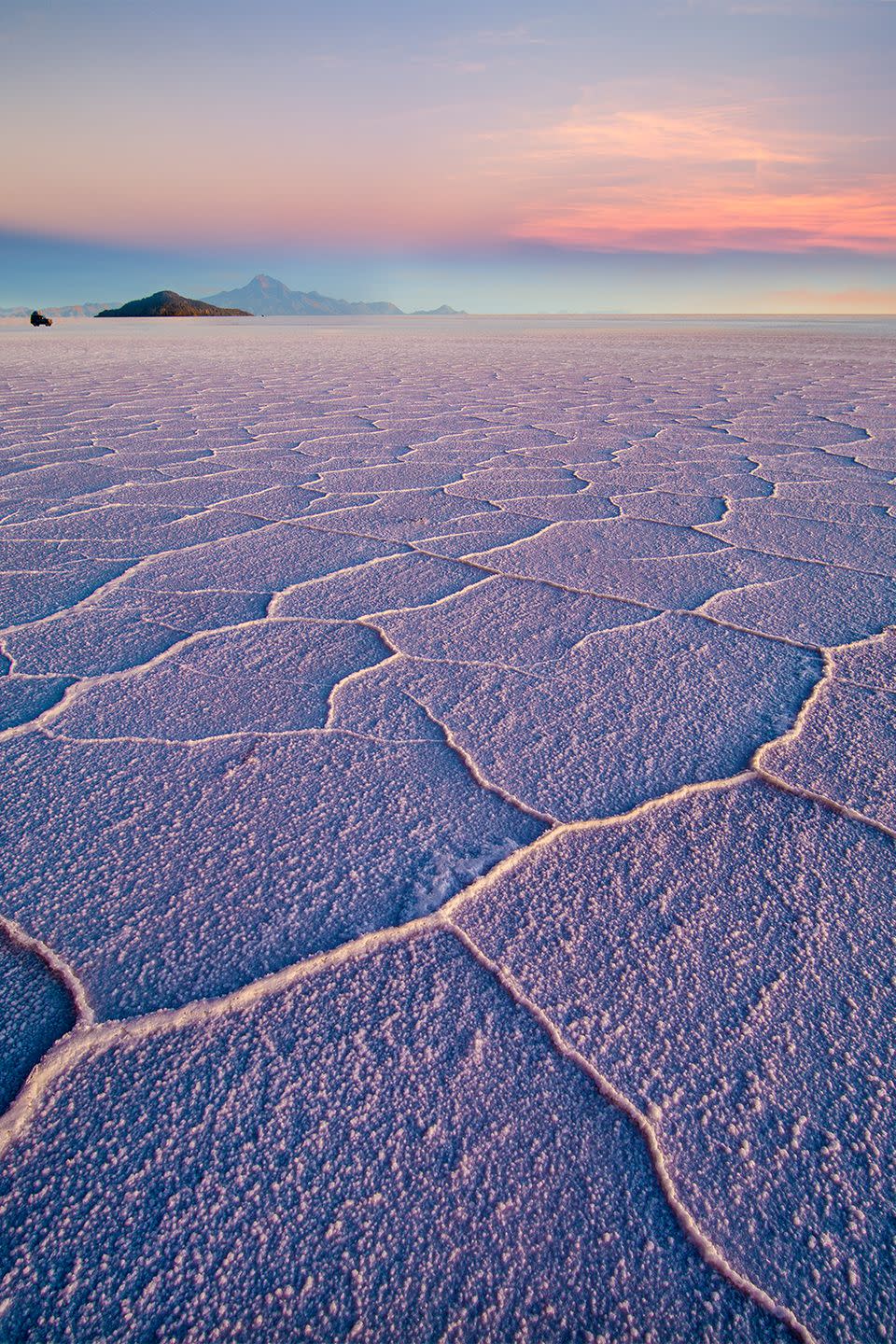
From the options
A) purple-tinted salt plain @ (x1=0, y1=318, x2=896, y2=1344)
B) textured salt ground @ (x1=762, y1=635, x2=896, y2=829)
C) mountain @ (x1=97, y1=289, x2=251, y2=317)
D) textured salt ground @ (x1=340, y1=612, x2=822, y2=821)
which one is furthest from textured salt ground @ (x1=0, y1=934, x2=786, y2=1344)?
mountain @ (x1=97, y1=289, x2=251, y2=317)

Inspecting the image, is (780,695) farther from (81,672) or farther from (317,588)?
(81,672)

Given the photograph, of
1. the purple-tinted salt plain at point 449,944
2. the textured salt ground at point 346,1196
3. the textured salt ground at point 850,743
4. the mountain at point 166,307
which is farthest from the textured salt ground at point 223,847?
the mountain at point 166,307

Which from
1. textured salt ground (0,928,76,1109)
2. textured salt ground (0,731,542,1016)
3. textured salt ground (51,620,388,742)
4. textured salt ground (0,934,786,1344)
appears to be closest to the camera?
textured salt ground (0,934,786,1344)

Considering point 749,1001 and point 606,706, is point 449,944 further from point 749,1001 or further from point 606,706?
point 606,706

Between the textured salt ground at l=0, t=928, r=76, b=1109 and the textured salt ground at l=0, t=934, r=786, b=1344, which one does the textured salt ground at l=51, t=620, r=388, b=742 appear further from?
the textured salt ground at l=0, t=934, r=786, b=1344

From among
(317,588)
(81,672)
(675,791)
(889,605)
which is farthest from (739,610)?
(81,672)

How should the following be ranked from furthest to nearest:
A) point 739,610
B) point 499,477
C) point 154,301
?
point 154,301, point 499,477, point 739,610
